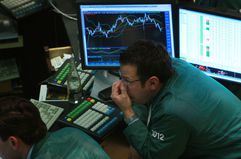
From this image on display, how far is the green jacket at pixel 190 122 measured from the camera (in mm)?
1601

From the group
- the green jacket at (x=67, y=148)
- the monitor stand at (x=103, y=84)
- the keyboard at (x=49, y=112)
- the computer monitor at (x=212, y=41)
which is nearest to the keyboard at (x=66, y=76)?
the monitor stand at (x=103, y=84)

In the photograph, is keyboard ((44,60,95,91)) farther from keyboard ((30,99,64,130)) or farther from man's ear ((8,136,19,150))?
man's ear ((8,136,19,150))

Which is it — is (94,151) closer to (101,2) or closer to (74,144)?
(74,144)

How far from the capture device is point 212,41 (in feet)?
6.56

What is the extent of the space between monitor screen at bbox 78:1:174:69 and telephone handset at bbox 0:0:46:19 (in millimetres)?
641

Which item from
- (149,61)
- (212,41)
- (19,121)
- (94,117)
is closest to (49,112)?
(94,117)

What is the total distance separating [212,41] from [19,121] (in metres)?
1.02

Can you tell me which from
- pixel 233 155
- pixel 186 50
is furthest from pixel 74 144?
pixel 186 50

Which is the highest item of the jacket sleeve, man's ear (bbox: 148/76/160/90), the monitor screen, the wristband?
the monitor screen

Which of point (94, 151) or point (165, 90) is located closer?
point (94, 151)

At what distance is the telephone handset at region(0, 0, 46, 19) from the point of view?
2539mm

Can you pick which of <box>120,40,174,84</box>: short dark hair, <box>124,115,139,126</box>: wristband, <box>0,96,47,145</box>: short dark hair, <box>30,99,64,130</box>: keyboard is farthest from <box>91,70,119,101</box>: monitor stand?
<box>0,96,47,145</box>: short dark hair

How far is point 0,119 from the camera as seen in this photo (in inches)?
57.7

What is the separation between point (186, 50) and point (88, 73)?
55 cm
